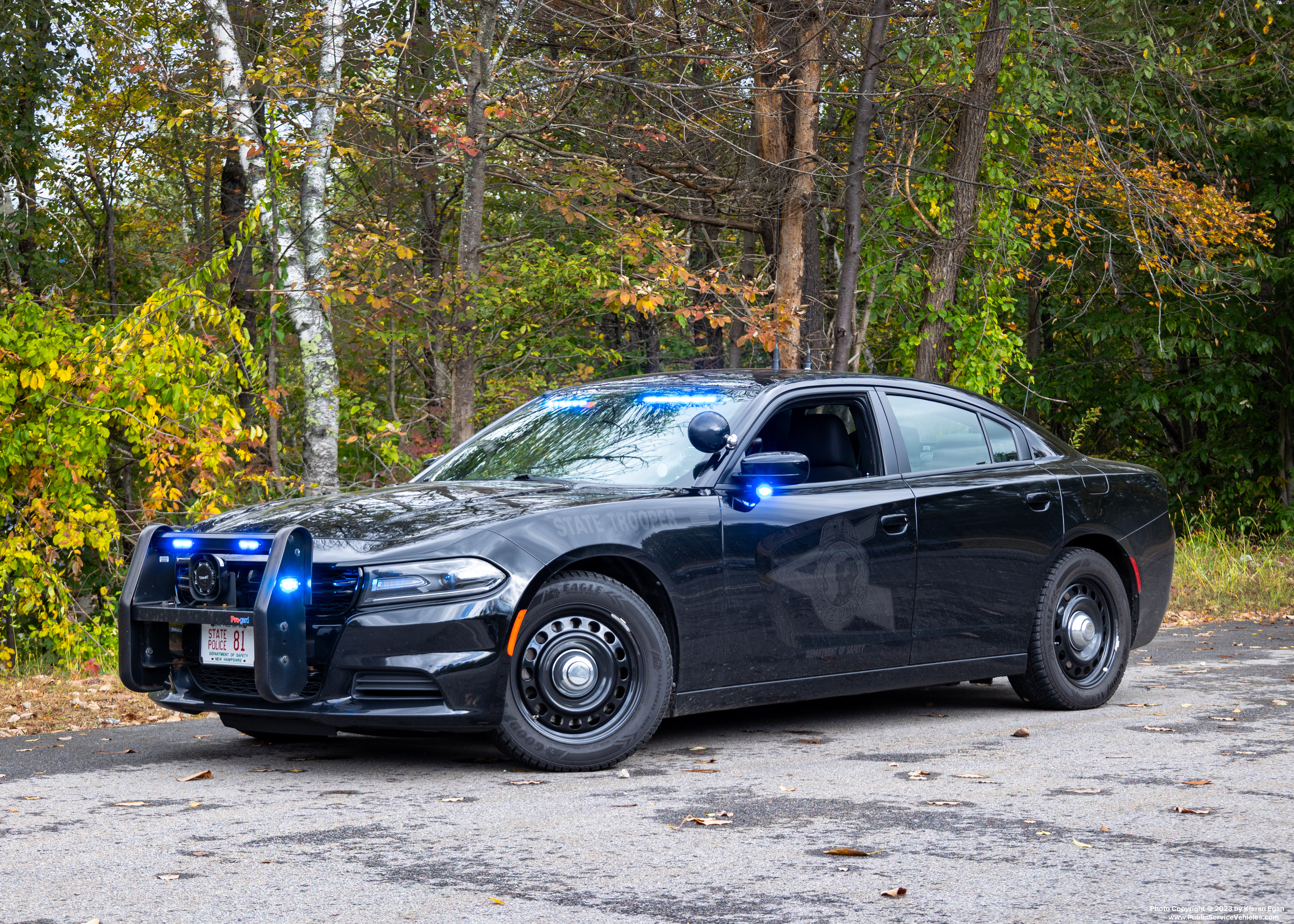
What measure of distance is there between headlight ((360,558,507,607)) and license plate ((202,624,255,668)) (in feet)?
1.63

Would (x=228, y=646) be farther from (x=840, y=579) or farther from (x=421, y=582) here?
(x=840, y=579)

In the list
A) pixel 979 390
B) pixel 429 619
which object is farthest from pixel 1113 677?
pixel 979 390

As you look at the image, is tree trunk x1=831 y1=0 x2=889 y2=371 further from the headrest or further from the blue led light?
the blue led light

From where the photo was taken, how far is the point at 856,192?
16.7m

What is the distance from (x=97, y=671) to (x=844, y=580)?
634cm

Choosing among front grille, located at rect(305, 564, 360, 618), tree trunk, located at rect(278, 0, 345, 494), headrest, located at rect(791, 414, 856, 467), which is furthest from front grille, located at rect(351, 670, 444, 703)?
tree trunk, located at rect(278, 0, 345, 494)

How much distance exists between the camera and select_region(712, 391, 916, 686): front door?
6.25m

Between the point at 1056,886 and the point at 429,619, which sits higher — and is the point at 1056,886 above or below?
below

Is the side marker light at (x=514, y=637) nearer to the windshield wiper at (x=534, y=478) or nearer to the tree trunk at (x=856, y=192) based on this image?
the windshield wiper at (x=534, y=478)

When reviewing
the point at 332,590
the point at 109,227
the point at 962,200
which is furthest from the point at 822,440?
the point at 109,227

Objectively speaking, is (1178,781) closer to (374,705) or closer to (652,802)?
(652,802)

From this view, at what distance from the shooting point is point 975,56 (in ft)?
59.9

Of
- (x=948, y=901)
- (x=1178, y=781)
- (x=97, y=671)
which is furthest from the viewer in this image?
(x=97, y=671)

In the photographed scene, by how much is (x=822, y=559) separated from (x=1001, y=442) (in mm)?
1704
